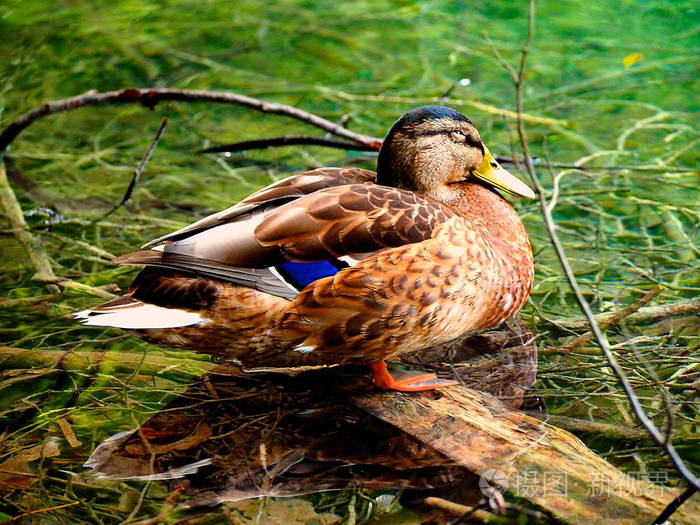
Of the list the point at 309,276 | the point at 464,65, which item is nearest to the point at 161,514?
the point at 309,276

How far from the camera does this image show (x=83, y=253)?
5289 mm

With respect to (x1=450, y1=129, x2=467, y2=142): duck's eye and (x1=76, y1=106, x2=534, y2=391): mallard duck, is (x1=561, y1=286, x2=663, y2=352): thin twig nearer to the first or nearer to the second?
(x1=76, y1=106, x2=534, y2=391): mallard duck

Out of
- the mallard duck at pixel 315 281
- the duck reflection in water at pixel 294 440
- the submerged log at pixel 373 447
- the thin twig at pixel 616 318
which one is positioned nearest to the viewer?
the submerged log at pixel 373 447

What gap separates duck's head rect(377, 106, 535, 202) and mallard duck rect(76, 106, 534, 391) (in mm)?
329

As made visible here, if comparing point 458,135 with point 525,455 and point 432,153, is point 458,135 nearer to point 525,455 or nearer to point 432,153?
point 432,153

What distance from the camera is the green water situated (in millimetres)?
4031

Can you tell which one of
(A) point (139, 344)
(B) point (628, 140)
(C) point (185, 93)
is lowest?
(A) point (139, 344)

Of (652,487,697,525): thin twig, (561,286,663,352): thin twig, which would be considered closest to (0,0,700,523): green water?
(561,286,663,352): thin twig

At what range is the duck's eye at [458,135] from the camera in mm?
4379

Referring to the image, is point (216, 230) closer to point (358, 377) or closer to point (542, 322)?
point (358, 377)

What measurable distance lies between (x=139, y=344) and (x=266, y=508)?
1.41 m

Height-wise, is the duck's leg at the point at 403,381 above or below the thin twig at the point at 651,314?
below

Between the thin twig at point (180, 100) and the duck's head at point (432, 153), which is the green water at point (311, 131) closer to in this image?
the duck's head at point (432, 153)

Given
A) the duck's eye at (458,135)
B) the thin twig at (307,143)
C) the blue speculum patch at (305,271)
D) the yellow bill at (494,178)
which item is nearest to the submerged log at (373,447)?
the blue speculum patch at (305,271)
